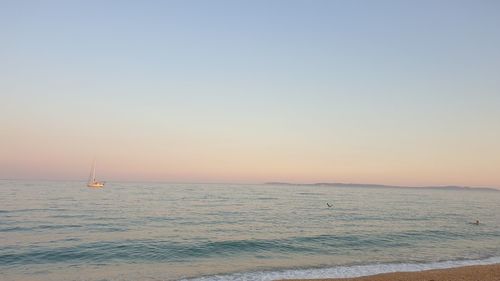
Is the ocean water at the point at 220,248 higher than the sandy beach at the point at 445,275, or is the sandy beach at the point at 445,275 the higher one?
the sandy beach at the point at 445,275

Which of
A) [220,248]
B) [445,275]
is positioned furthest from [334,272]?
[220,248]

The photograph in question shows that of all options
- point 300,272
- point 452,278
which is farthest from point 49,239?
point 452,278

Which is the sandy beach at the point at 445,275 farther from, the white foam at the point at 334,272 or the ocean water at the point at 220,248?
the ocean water at the point at 220,248

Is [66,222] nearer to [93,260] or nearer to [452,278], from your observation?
[93,260]

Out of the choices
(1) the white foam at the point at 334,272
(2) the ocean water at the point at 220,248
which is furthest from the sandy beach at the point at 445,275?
(2) the ocean water at the point at 220,248

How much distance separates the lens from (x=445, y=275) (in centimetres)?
1712

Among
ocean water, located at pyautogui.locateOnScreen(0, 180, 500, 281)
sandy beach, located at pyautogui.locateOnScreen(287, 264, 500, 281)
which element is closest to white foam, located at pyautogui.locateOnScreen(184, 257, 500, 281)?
ocean water, located at pyautogui.locateOnScreen(0, 180, 500, 281)

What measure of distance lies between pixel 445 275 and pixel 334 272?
503 cm

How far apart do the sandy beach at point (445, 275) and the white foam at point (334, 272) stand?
112 centimetres

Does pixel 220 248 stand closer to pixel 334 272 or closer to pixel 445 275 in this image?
pixel 334 272

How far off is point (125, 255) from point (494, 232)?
3509 cm

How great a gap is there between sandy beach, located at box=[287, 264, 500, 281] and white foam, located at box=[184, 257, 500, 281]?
3.67ft

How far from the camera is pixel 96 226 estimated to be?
33.9 m

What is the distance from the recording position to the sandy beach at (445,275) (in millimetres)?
16312
